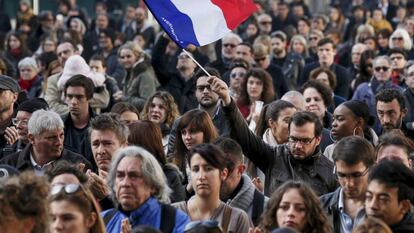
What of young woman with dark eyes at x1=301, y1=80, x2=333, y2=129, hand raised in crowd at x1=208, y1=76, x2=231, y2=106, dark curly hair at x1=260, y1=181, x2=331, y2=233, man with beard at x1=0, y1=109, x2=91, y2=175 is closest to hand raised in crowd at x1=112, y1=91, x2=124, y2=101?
young woman with dark eyes at x1=301, y1=80, x2=333, y2=129

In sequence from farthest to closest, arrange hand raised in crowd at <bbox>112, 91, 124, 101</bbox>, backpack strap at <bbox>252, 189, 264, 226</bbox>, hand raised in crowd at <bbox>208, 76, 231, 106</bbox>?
hand raised in crowd at <bbox>112, 91, 124, 101</bbox> → hand raised in crowd at <bbox>208, 76, 231, 106</bbox> → backpack strap at <bbox>252, 189, 264, 226</bbox>

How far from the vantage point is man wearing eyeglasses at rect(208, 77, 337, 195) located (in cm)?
1125

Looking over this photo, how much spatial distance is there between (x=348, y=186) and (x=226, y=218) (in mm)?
872

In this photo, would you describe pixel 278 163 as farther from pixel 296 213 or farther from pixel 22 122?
pixel 22 122

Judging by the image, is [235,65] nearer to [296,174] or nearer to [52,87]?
[52,87]

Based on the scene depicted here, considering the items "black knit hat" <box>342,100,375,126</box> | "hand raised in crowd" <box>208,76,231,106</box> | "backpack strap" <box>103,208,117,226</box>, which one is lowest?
"backpack strap" <box>103,208,117,226</box>

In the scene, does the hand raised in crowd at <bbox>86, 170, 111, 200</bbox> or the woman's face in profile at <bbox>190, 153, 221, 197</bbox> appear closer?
the woman's face in profile at <bbox>190, 153, 221, 197</bbox>

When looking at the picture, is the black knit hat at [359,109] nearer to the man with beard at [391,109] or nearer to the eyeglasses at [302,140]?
the man with beard at [391,109]

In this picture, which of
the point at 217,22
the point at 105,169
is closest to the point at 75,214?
the point at 105,169

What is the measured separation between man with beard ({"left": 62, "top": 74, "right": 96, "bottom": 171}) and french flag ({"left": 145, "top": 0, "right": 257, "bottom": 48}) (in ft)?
5.73

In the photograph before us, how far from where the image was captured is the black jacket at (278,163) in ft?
Answer: 36.8

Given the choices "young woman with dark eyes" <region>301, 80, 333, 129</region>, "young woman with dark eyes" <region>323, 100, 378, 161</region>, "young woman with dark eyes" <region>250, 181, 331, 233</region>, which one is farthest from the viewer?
"young woman with dark eyes" <region>301, 80, 333, 129</region>

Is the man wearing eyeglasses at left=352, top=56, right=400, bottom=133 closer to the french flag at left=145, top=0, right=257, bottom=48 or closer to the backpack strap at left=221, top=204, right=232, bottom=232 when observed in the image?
the french flag at left=145, top=0, right=257, bottom=48

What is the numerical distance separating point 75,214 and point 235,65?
9796mm
